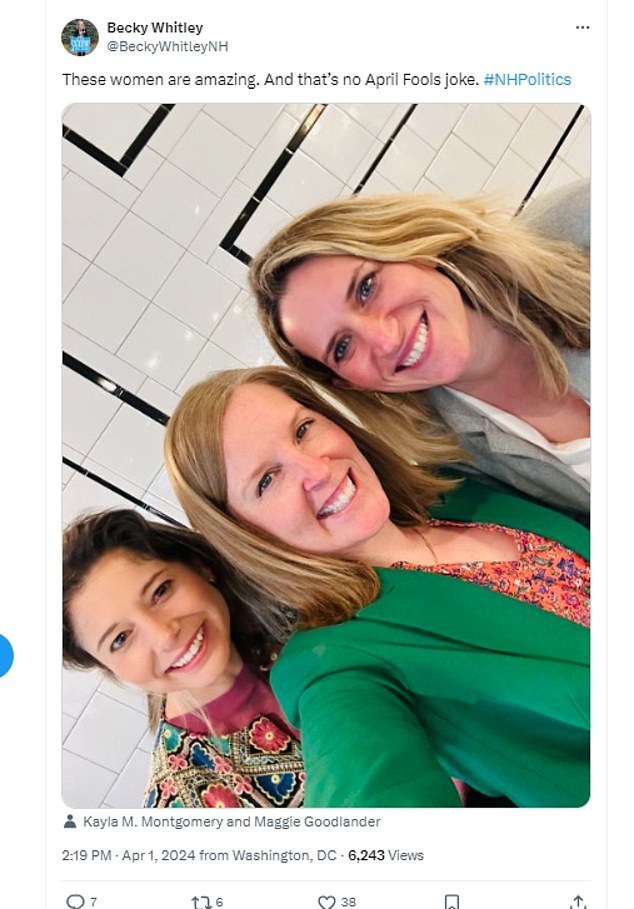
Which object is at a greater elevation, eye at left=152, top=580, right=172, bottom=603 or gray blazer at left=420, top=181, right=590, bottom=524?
gray blazer at left=420, top=181, right=590, bottom=524

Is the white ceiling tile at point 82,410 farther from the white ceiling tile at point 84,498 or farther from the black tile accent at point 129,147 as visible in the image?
the black tile accent at point 129,147

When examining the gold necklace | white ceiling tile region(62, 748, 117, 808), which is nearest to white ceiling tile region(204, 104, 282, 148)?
the gold necklace

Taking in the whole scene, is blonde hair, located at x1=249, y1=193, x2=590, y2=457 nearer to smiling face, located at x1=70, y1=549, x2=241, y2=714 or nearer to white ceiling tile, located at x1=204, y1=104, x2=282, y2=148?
white ceiling tile, located at x1=204, y1=104, x2=282, y2=148

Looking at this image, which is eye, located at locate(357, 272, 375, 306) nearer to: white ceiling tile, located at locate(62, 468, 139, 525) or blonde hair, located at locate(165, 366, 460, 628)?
blonde hair, located at locate(165, 366, 460, 628)

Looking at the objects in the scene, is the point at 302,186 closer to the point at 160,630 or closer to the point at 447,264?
the point at 447,264

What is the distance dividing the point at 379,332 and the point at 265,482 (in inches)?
7.4

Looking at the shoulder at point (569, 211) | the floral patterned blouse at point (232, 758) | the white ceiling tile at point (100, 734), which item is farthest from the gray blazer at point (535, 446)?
the white ceiling tile at point (100, 734)

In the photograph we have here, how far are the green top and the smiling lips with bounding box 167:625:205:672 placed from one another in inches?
3.2

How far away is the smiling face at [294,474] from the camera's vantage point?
73 cm

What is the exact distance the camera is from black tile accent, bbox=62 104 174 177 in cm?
76
